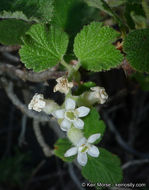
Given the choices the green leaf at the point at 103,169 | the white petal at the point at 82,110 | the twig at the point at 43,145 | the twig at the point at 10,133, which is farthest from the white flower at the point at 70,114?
the twig at the point at 10,133

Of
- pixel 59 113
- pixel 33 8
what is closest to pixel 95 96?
pixel 59 113

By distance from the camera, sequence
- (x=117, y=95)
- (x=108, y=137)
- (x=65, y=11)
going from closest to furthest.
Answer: (x=65, y=11) < (x=117, y=95) < (x=108, y=137)

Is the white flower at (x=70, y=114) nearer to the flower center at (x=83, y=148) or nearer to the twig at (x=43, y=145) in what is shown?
the flower center at (x=83, y=148)

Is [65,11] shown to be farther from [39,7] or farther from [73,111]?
[73,111]

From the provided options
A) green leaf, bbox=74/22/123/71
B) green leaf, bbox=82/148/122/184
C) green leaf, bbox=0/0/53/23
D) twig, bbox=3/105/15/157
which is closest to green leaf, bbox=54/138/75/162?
green leaf, bbox=82/148/122/184

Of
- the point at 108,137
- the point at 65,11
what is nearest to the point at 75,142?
the point at 65,11

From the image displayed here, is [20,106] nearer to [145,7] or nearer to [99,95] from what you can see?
[99,95]
